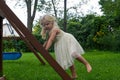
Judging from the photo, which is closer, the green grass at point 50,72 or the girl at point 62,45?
the girl at point 62,45

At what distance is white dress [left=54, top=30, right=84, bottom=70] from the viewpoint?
636 cm

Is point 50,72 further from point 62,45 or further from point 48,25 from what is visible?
point 48,25

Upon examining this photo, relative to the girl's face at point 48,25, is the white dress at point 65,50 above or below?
below

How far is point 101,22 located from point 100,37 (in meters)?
1.52

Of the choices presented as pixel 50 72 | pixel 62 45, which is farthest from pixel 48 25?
pixel 50 72

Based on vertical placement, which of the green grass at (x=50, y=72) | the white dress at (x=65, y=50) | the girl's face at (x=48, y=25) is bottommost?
the green grass at (x=50, y=72)

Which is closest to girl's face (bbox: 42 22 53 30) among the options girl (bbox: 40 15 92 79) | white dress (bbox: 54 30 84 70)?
girl (bbox: 40 15 92 79)

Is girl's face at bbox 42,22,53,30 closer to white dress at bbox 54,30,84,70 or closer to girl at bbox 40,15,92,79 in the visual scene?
girl at bbox 40,15,92,79

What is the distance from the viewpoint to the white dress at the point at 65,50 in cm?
636

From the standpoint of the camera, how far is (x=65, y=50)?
21.0 feet

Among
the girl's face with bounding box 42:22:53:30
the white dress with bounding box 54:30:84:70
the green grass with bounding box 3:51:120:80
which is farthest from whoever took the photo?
the green grass with bounding box 3:51:120:80

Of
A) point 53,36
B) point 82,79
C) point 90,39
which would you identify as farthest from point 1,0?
point 90,39

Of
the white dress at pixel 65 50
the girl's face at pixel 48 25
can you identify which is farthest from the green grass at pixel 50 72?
the girl's face at pixel 48 25

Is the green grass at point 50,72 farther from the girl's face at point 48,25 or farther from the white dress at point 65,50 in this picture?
the girl's face at point 48,25
